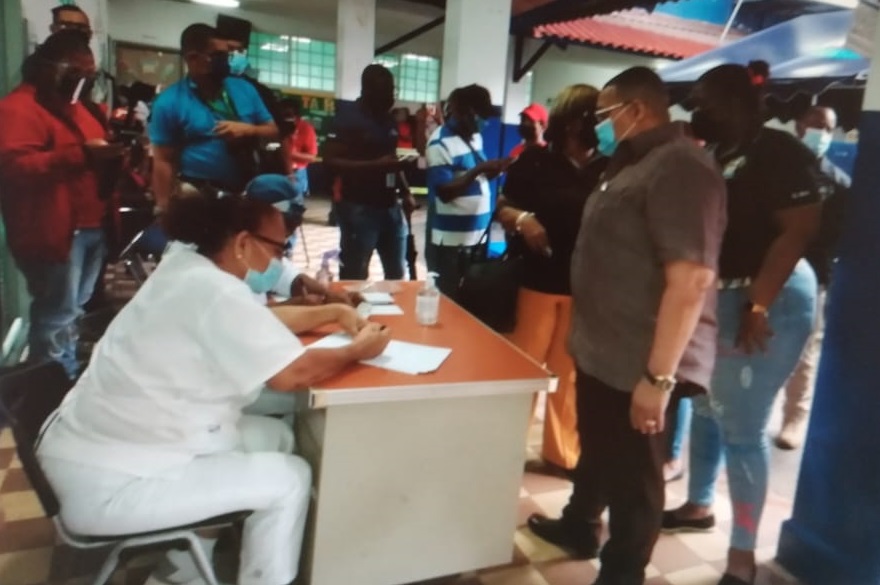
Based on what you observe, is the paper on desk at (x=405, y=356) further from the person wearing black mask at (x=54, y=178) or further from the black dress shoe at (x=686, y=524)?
the person wearing black mask at (x=54, y=178)

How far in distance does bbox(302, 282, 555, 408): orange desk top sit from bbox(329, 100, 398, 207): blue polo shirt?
1.21 m

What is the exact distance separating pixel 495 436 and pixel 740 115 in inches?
41.8

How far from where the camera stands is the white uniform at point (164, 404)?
4.61 feet

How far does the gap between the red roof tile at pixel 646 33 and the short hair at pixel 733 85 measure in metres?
6.36

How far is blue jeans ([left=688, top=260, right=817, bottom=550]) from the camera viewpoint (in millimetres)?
1860

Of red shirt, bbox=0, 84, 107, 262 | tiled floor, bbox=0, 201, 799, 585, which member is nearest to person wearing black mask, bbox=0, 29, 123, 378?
red shirt, bbox=0, 84, 107, 262

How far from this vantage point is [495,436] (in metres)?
1.77

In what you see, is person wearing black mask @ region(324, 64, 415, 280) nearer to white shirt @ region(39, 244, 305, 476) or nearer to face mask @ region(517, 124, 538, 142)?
face mask @ region(517, 124, 538, 142)

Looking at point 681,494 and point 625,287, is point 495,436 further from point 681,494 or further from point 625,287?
point 681,494

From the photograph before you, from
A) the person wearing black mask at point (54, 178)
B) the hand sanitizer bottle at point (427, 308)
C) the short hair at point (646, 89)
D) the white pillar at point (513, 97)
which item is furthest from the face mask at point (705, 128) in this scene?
the white pillar at point (513, 97)

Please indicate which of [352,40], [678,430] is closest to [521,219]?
[678,430]

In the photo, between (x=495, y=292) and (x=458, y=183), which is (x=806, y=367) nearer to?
(x=495, y=292)

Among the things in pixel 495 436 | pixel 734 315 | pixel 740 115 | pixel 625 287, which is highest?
pixel 740 115

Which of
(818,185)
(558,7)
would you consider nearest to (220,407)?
(818,185)
